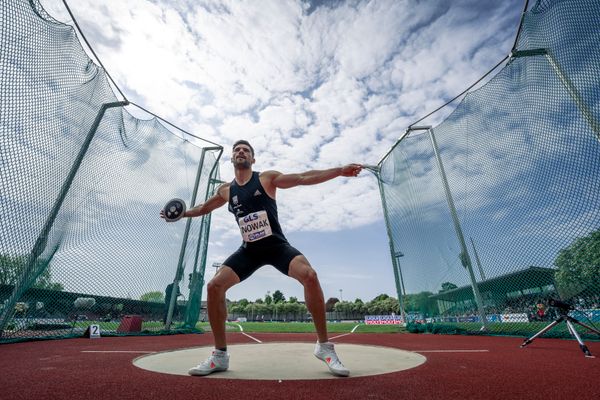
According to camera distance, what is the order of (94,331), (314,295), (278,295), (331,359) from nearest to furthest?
(331,359) → (314,295) → (94,331) → (278,295)

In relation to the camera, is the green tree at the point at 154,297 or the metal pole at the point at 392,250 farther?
the metal pole at the point at 392,250

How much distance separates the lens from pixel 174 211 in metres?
3.60

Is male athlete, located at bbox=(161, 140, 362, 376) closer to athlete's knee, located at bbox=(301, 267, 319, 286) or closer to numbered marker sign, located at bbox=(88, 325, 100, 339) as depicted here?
athlete's knee, located at bbox=(301, 267, 319, 286)

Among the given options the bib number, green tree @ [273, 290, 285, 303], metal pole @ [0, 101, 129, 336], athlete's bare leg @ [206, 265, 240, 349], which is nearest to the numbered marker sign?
metal pole @ [0, 101, 129, 336]

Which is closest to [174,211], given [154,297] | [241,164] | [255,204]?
[241,164]

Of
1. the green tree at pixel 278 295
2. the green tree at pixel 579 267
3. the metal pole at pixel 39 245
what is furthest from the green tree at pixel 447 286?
the green tree at pixel 278 295

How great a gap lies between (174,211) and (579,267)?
21.8ft

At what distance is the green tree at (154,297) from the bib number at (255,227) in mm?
5676

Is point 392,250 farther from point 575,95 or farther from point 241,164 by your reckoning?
point 241,164

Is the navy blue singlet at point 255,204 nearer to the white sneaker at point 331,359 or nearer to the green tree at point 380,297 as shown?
the white sneaker at point 331,359

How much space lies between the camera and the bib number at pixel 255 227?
9.70 feet

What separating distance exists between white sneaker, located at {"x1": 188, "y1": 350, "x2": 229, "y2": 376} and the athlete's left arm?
5.69ft

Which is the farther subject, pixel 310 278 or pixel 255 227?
pixel 255 227

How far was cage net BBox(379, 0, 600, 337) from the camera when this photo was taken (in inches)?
187
